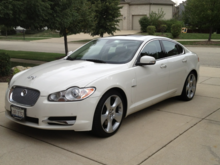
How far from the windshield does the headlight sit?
45.6 inches

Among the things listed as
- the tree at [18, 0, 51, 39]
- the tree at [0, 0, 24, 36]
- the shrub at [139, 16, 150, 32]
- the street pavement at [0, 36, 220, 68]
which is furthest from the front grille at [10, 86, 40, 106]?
the shrub at [139, 16, 150, 32]

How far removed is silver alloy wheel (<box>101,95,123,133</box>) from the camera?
167 inches

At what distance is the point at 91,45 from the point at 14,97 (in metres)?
2.08

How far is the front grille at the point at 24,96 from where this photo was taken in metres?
4.00

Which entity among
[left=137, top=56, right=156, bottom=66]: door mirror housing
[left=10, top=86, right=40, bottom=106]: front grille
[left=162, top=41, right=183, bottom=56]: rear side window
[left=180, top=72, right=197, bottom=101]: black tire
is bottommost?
[left=180, top=72, right=197, bottom=101]: black tire

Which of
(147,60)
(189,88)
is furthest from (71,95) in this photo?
(189,88)

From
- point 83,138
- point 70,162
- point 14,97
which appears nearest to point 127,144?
point 83,138

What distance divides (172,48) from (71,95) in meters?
3.06

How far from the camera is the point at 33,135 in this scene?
4.37 m

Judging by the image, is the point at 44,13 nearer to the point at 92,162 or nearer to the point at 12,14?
the point at 12,14

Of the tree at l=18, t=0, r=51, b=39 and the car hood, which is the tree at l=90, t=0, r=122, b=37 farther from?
the car hood

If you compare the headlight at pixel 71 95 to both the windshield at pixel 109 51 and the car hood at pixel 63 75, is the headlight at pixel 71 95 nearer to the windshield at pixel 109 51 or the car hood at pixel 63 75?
the car hood at pixel 63 75

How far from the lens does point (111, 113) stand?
436 cm

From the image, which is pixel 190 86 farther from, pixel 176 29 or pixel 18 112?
pixel 176 29
